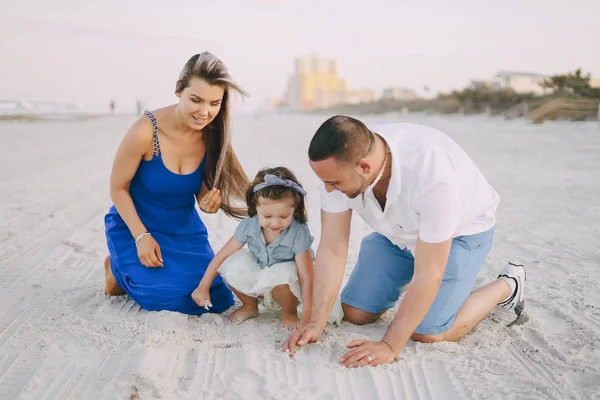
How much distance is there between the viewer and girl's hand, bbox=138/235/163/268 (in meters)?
3.34

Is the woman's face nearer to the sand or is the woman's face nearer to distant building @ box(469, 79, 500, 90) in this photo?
the sand

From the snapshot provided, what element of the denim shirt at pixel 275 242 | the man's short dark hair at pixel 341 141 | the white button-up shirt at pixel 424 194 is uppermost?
the man's short dark hair at pixel 341 141

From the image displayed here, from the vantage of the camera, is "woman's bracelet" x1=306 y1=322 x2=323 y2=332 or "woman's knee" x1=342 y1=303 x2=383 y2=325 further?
"woman's knee" x1=342 y1=303 x2=383 y2=325

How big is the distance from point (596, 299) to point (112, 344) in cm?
295

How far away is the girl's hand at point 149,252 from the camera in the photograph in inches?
132

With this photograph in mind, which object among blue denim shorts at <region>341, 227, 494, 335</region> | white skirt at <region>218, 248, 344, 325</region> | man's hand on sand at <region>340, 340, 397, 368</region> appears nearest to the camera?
man's hand on sand at <region>340, 340, 397, 368</region>

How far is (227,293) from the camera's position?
3523mm

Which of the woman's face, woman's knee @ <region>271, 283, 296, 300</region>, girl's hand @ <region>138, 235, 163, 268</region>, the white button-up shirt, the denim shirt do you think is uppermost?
the woman's face

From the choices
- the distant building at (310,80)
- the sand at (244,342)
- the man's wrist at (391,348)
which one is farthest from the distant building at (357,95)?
the man's wrist at (391,348)

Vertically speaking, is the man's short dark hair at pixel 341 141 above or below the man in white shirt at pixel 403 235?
above

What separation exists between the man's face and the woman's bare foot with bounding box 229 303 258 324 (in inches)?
44.7

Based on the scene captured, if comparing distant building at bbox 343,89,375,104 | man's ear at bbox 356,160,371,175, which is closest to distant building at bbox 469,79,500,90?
man's ear at bbox 356,160,371,175

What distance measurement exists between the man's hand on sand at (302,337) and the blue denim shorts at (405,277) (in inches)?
20.2

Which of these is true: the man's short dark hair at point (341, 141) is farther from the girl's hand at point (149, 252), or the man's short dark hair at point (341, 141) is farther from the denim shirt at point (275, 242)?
the girl's hand at point (149, 252)
